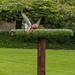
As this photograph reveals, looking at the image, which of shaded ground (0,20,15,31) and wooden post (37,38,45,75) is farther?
shaded ground (0,20,15,31)

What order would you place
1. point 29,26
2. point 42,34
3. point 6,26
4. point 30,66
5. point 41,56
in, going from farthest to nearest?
point 6,26 → point 30,66 → point 41,56 → point 42,34 → point 29,26

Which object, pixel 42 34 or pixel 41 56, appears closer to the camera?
pixel 42 34

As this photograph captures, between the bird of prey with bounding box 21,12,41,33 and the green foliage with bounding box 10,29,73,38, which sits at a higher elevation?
the bird of prey with bounding box 21,12,41,33

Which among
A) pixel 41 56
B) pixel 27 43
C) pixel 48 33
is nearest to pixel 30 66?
pixel 41 56

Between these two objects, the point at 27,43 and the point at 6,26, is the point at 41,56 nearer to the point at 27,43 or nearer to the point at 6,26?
the point at 27,43

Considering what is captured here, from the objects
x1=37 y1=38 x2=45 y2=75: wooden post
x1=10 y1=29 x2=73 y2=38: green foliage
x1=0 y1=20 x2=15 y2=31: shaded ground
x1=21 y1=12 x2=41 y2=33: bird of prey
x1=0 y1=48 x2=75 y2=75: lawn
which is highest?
x1=0 y1=20 x2=15 y2=31: shaded ground

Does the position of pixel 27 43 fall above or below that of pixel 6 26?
below

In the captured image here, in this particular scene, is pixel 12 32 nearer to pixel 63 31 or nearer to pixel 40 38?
pixel 40 38

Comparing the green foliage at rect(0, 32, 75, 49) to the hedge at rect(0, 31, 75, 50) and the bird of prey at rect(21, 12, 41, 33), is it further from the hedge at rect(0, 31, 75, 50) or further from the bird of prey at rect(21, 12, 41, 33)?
the bird of prey at rect(21, 12, 41, 33)

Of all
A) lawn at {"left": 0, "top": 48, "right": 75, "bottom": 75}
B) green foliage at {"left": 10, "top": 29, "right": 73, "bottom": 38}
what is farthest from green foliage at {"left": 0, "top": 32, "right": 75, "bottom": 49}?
green foliage at {"left": 10, "top": 29, "right": 73, "bottom": 38}

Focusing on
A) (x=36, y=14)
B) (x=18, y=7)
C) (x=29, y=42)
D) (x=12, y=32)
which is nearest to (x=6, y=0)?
(x=18, y=7)

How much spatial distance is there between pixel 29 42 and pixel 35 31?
21290 millimetres

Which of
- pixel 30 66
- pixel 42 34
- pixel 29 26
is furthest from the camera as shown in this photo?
pixel 30 66

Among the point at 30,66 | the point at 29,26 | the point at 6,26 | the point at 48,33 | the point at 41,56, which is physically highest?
the point at 6,26
